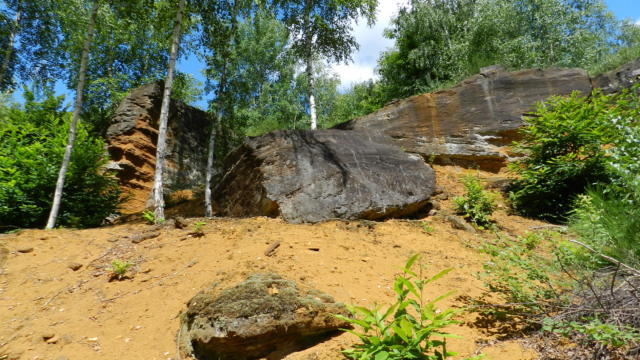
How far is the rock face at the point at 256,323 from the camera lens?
2.63 metres

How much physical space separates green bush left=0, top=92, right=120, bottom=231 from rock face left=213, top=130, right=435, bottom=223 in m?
2.93

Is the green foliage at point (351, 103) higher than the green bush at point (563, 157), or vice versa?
the green foliage at point (351, 103)

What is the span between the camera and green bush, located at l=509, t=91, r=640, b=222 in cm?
550

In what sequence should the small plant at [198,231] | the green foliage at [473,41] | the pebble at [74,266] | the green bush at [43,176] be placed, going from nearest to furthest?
1. the pebble at [74,266]
2. the small plant at [198,231]
3. the green bush at [43,176]
4. the green foliage at [473,41]

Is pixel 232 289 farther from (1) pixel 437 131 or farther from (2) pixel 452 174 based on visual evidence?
(1) pixel 437 131

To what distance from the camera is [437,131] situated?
9.49 metres

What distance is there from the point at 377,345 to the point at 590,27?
102 feet

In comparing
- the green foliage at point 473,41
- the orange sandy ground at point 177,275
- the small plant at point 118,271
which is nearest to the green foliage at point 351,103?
the green foliage at point 473,41

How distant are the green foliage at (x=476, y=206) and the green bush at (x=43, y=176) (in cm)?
765

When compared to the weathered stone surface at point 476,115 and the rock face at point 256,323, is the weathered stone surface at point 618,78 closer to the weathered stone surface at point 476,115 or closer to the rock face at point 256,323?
the weathered stone surface at point 476,115

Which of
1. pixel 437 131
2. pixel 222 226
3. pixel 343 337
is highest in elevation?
pixel 437 131

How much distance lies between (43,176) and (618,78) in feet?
48.2

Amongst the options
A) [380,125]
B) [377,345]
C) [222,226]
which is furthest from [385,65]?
[377,345]

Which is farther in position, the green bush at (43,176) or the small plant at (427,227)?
the green bush at (43,176)
